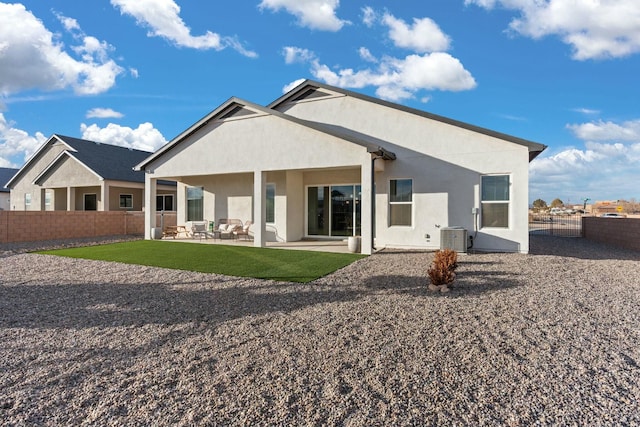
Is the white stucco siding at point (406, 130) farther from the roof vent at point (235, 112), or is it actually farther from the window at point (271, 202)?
the window at point (271, 202)

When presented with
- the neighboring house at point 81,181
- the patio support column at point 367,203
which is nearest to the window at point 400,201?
the patio support column at point 367,203

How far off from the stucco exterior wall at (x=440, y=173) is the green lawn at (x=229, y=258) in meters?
3.32

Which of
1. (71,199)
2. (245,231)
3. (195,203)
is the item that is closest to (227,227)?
(245,231)

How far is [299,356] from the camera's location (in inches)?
159

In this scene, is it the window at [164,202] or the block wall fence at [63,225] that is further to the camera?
the window at [164,202]

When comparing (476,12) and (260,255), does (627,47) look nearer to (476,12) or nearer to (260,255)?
(476,12)

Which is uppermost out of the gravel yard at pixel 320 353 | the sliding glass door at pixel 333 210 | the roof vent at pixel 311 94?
the roof vent at pixel 311 94

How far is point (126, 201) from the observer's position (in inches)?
1044

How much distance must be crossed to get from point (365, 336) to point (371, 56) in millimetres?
14664

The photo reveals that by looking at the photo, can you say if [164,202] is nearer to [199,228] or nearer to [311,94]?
[199,228]

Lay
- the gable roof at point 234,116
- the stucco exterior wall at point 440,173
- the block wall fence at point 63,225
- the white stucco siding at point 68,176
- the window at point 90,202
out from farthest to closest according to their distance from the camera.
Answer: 1. the window at point 90,202
2. the white stucco siding at point 68,176
3. the block wall fence at point 63,225
4. the gable roof at point 234,116
5. the stucco exterior wall at point 440,173

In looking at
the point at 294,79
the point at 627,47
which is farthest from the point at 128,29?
the point at 627,47

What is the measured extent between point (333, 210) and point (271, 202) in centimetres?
278

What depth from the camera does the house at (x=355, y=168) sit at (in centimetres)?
1205
